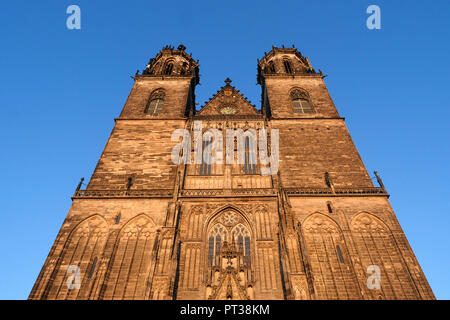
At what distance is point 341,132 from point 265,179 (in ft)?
19.0

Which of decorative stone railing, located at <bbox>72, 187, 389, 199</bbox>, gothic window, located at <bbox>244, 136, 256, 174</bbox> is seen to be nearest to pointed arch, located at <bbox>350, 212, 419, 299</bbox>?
decorative stone railing, located at <bbox>72, 187, 389, 199</bbox>

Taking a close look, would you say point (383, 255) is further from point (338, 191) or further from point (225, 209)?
point (225, 209)

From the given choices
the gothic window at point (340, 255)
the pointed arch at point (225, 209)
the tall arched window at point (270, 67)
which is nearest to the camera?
the gothic window at point (340, 255)

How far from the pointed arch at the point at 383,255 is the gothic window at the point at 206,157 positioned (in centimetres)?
693

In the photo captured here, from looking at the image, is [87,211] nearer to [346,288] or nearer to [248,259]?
[248,259]

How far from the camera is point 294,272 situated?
11953 mm

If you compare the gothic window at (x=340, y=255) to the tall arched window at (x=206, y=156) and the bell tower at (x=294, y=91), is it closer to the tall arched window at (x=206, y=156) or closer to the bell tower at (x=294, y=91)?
the tall arched window at (x=206, y=156)

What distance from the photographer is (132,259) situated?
13109mm

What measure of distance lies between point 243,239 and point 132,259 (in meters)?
4.35

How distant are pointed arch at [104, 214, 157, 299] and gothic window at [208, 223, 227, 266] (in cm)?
220

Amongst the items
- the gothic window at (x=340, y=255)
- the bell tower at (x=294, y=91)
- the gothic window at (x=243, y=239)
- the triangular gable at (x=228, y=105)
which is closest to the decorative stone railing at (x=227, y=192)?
the gothic window at (x=243, y=239)

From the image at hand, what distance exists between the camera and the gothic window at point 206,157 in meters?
16.7
